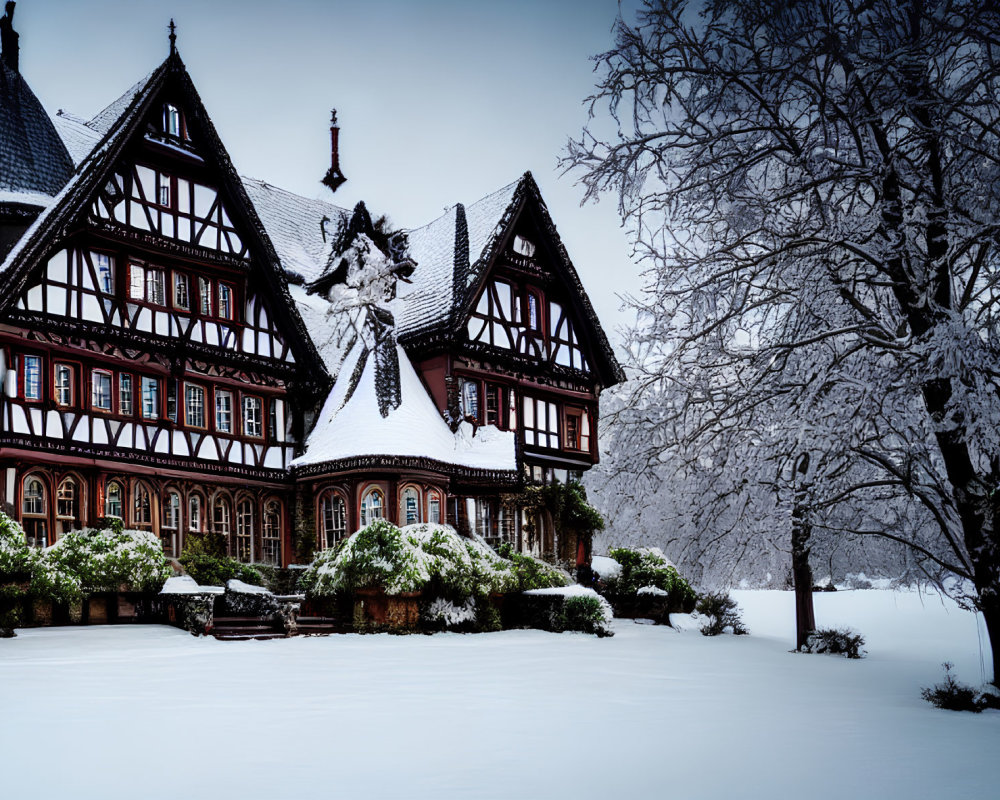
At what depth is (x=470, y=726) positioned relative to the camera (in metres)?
10.1

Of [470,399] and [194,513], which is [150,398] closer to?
[194,513]

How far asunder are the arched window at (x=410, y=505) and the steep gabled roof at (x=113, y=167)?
425 centimetres

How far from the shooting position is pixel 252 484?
28.7 metres

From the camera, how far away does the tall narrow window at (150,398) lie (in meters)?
26.5

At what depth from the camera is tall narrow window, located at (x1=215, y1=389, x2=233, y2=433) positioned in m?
28.3

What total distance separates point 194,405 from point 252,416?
1873 mm

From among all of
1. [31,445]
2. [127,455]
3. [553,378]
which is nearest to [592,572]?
[553,378]

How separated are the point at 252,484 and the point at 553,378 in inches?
400

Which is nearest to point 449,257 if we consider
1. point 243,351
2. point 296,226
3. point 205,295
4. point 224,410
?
point 296,226

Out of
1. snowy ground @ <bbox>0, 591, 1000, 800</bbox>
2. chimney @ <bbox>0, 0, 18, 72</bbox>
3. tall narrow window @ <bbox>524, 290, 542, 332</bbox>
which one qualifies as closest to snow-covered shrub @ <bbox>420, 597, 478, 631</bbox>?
snowy ground @ <bbox>0, 591, 1000, 800</bbox>

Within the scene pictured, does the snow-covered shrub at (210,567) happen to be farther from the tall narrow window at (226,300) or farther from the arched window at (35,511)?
the tall narrow window at (226,300)

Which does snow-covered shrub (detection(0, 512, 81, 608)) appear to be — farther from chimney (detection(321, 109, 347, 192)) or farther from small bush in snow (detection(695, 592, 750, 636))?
chimney (detection(321, 109, 347, 192))

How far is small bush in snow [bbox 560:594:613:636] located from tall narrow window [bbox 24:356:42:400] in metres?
12.9

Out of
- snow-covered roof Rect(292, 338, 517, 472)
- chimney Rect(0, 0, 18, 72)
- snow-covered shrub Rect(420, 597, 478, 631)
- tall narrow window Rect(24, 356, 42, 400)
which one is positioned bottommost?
snow-covered shrub Rect(420, 597, 478, 631)
